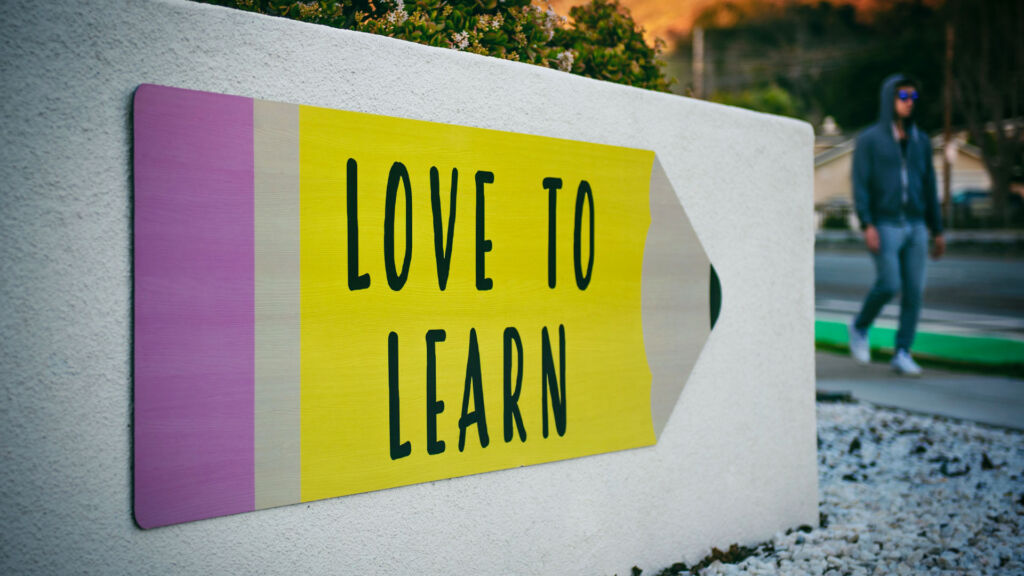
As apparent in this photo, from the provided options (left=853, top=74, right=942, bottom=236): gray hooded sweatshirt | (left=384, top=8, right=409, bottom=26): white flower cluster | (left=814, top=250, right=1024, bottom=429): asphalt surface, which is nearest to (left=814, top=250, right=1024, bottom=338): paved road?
(left=814, top=250, right=1024, bottom=429): asphalt surface

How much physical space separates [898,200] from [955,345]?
3.22 meters

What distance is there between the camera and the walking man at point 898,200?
223 inches

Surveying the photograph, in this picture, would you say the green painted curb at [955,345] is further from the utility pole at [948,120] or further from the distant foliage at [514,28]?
the utility pole at [948,120]

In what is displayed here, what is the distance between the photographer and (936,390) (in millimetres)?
5395

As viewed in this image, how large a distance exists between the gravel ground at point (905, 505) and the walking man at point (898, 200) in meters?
1.36

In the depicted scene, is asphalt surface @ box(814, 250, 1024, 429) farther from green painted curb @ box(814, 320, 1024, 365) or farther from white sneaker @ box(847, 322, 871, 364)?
green painted curb @ box(814, 320, 1024, 365)

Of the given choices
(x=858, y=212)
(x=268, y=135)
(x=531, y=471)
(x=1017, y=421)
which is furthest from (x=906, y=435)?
(x=268, y=135)

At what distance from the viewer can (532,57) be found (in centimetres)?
274

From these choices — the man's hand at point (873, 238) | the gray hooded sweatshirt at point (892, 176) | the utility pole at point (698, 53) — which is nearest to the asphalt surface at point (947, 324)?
the man's hand at point (873, 238)

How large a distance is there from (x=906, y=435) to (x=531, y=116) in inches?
142

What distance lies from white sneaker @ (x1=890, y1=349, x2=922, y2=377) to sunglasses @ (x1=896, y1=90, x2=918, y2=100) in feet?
7.02

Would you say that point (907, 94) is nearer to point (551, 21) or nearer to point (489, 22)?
point (551, 21)

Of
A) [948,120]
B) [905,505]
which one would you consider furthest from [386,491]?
[948,120]

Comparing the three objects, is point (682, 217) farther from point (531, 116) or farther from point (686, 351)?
point (531, 116)
